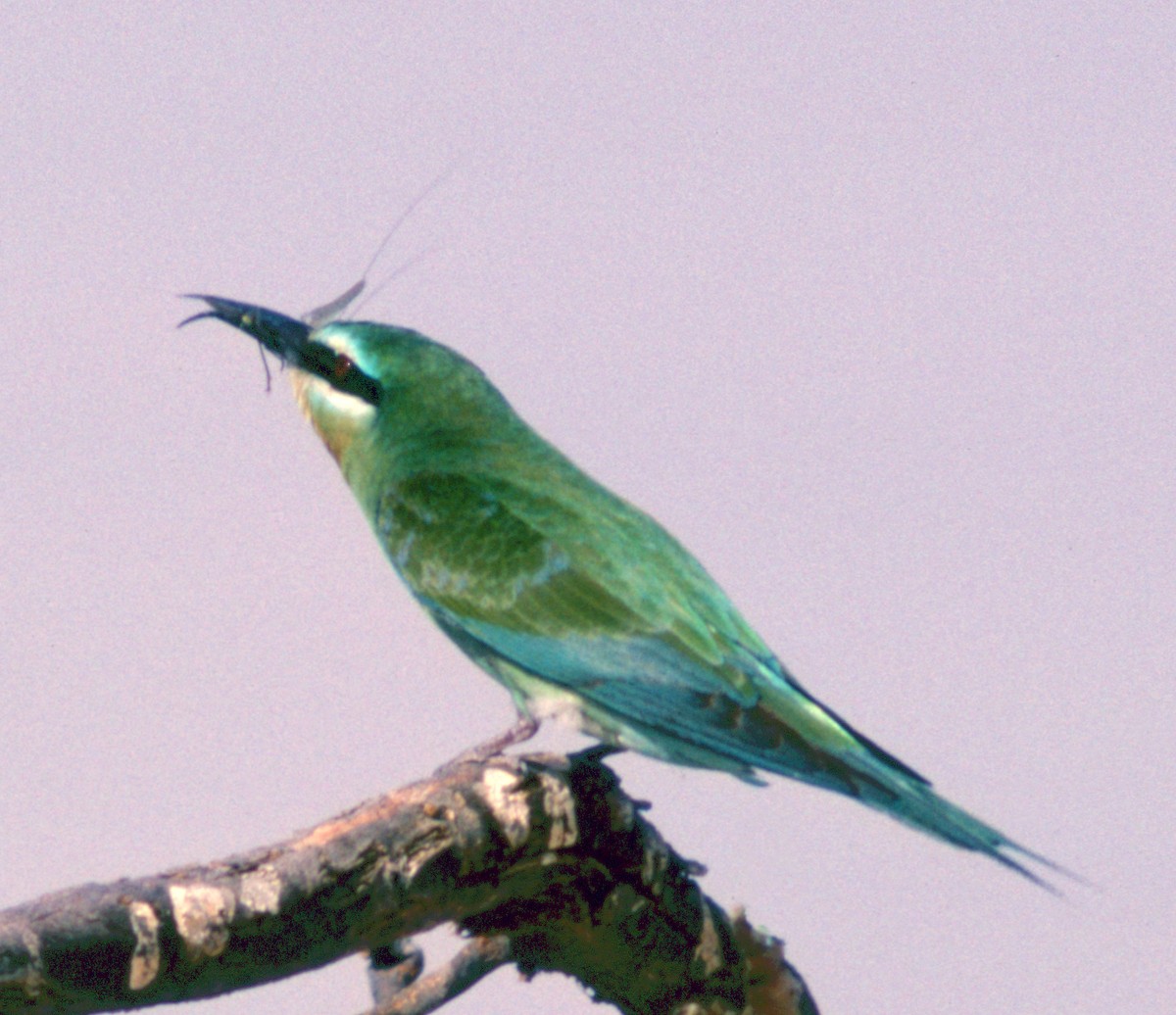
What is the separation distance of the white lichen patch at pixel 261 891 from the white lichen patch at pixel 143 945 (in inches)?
4.3

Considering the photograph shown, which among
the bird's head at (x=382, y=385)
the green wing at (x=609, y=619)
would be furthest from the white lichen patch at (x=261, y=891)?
the bird's head at (x=382, y=385)

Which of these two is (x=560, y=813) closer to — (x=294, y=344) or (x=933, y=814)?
(x=933, y=814)

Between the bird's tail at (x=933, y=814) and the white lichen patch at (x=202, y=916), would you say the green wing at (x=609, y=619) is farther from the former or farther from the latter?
the white lichen patch at (x=202, y=916)

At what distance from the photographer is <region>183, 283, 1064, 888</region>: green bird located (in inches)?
95.4

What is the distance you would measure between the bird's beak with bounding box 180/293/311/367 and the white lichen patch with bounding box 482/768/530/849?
1.06m

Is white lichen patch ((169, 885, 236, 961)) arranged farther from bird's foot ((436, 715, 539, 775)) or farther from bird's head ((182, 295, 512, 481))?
bird's head ((182, 295, 512, 481))

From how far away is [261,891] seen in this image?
190 centimetres

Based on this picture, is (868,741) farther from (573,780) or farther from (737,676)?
(573,780)

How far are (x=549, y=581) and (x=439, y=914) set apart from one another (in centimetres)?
67

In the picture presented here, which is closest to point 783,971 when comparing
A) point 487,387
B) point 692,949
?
point 692,949

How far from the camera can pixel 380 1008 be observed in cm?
218

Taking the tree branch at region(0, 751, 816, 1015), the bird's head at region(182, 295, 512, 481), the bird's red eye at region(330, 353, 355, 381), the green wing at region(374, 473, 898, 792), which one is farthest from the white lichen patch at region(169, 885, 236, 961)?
the bird's red eye at region(330, 353, 355, 381)

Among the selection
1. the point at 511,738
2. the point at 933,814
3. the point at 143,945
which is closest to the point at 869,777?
the point at 933,814

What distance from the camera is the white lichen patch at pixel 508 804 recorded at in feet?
7.22
